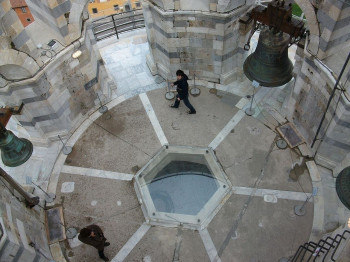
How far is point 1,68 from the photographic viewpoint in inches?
401

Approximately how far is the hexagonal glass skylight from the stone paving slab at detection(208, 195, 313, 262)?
19.2 inches

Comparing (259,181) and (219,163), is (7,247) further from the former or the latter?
(259,181)

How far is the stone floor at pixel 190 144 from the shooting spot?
35.3ft

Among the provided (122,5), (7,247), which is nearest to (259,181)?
(7,247)

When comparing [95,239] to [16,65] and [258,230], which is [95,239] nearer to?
[258,230]

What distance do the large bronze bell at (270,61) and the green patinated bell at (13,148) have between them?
20.3 feet

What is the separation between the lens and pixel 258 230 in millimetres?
10906

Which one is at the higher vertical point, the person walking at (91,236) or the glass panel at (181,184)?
the person walking at (91,236)

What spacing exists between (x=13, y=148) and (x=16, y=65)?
3.55m

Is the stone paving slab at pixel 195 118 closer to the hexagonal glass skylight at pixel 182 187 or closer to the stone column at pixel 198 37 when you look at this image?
the hexagonal glass skylight at pixel 182 187

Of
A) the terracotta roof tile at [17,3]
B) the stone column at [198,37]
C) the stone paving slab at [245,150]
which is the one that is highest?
the stone column at [198,37]

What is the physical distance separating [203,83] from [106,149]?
17.0 ft

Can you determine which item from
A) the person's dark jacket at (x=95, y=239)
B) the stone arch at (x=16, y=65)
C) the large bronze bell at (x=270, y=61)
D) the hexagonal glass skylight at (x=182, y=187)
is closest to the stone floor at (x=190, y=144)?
the hexagonal glass skylight at (x=182, y=187)

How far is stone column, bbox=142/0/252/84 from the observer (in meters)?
11.7
